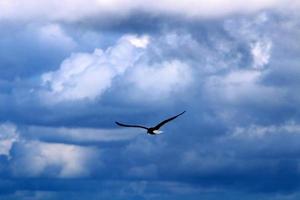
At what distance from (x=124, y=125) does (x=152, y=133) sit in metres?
7.92

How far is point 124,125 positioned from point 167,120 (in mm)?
7912

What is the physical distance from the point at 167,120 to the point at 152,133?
227 inches

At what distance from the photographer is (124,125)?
5620 inches

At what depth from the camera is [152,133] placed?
449 ft

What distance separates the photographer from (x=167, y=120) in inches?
5566
